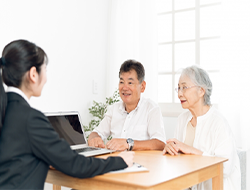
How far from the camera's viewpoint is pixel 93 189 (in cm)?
122

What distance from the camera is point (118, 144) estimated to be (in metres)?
1.84

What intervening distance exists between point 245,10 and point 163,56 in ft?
3.50

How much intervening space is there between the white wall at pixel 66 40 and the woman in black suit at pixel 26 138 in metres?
1.48

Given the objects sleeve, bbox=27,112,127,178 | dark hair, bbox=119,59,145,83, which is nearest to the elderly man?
dark hair, bbox=119,59,145,83

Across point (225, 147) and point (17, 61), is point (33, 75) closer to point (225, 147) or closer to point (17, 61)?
point (17, 61)

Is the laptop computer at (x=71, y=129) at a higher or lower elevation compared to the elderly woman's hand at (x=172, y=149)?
higher

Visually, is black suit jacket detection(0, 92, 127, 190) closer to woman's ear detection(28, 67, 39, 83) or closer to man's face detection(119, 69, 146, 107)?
woman's ear detection(28, 67, 39, 83)

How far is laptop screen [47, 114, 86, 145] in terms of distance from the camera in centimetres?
172

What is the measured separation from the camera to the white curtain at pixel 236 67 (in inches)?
103

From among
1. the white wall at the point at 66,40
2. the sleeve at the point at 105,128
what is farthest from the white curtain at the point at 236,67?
the white wall at the point at 66,40

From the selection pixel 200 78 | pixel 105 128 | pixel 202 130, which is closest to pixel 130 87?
pixel 105 128

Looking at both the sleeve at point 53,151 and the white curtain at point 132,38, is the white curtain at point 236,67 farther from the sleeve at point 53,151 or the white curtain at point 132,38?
the sleeve at point 53,151

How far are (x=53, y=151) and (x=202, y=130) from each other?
1140mm

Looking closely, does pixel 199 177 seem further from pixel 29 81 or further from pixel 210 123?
pixel 29 81
